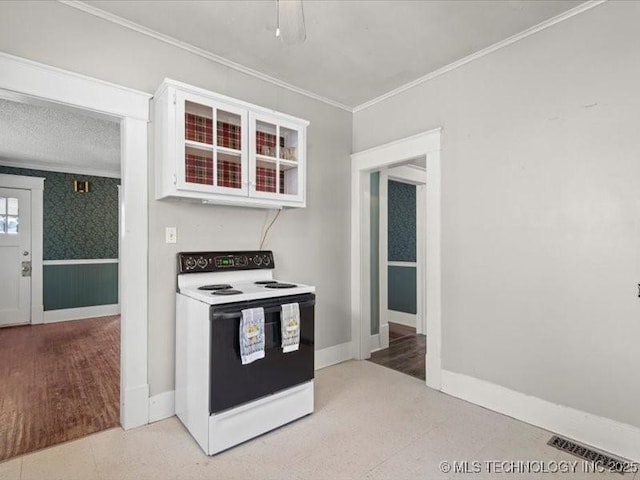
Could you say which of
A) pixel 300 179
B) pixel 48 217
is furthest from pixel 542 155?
pixel 48 217

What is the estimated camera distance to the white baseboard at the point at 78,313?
17.9 ft

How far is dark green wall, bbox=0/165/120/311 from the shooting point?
17.9ft

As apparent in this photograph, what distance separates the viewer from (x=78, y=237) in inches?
224

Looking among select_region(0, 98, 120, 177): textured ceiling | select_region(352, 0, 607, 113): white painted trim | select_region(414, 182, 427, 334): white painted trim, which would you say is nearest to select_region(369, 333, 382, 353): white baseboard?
select_region(414, 182, 427, 334): white painted trim

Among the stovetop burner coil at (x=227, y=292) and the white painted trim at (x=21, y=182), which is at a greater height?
the white painted trim at (x=21, y=182)

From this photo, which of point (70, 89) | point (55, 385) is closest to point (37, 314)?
point (55, 385)

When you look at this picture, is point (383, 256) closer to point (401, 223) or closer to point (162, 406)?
point (401, 223)

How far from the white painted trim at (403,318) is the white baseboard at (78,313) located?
14.9 ft

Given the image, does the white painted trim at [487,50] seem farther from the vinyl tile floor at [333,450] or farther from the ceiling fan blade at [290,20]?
the vinyl tile floor at [333,450]

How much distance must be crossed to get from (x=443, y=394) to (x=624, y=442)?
42.8 inches

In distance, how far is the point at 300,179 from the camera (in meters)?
2.81

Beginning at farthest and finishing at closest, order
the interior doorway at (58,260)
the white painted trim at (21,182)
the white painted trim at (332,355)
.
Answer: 1. the white painted trim at (21,182)
2. the white painted trim at (332,355)
3. the interior doorway at (58,260)

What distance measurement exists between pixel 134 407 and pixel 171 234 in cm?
114

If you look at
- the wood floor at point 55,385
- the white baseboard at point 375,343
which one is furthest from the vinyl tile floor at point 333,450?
the white baseboard at point 375,343
